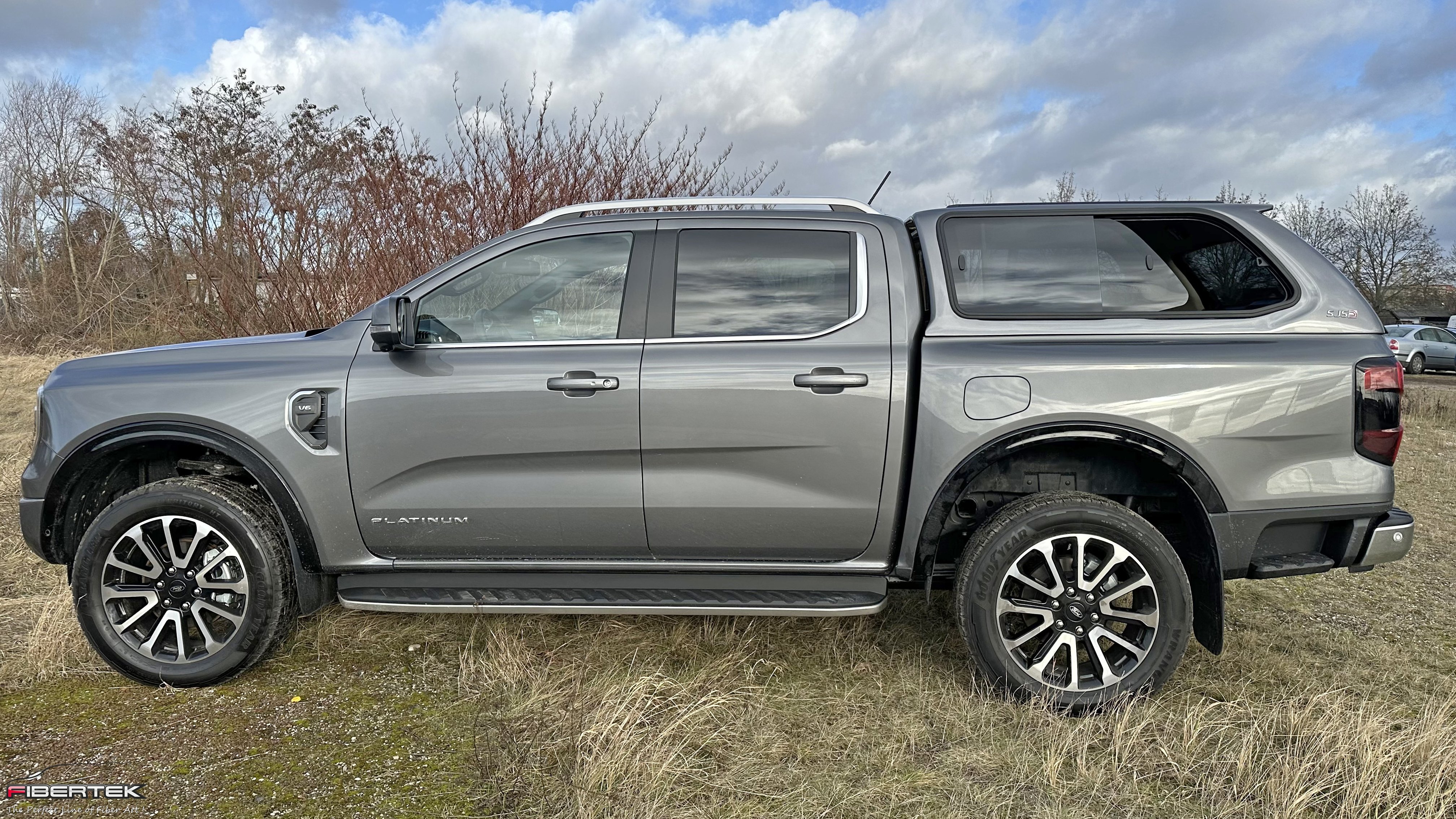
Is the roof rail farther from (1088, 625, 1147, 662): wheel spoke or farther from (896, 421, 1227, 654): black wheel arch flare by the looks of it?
(1088, 625, 1147, 662): wheel spoke

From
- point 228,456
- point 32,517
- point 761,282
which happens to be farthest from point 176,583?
point 761,282

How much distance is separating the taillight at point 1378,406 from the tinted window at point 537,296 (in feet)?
8.53

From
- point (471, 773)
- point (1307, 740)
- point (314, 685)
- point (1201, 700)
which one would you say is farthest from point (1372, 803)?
point (314, 685)

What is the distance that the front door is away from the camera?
124 inches

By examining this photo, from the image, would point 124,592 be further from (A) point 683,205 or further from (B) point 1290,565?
(B) point 1290,565

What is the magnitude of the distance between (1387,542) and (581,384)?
9.36 ft

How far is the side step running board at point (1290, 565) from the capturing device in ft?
9.90

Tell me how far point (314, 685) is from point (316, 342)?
1.32m

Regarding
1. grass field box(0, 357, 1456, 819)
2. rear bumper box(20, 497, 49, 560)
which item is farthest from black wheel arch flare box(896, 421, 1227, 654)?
rear bumper box(20, 497, 49, 560)

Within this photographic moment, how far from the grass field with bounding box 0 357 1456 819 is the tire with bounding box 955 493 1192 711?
127 millimetres

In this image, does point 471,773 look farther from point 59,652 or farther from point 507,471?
point 59,652

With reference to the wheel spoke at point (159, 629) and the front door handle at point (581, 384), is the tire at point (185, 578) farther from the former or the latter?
the front door handle at point (581, 384)

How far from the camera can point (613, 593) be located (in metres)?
3.23

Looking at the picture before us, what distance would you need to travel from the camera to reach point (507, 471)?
3197 mm
